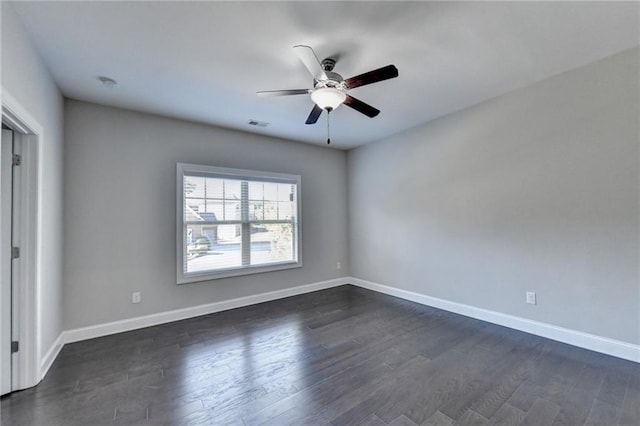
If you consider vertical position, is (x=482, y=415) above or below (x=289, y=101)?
below

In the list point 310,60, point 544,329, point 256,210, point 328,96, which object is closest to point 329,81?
point 328,96

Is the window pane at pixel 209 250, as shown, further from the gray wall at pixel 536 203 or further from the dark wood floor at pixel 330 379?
→ the gray wall at pixel 536 203

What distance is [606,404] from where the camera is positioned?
6.25 feet

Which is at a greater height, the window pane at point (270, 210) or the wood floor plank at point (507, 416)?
the window pane at point (270, 210)

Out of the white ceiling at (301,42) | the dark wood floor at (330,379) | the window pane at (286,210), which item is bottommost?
the dark wood floor at (330,379)

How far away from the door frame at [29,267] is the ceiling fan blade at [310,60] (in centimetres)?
209

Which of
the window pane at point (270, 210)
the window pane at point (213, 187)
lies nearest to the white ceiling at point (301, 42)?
the window pane at point (213, 187)

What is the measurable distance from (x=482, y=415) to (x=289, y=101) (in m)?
3.36

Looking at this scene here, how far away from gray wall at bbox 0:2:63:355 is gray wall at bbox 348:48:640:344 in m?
4.26

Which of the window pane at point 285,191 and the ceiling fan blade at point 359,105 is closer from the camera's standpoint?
the ceiling fan blade at point 359,105

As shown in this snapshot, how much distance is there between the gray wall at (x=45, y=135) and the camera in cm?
181

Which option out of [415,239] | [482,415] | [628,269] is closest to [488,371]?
[482,415]

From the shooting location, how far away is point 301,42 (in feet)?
7.23

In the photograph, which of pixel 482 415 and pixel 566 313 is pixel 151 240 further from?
pixel 566 313
